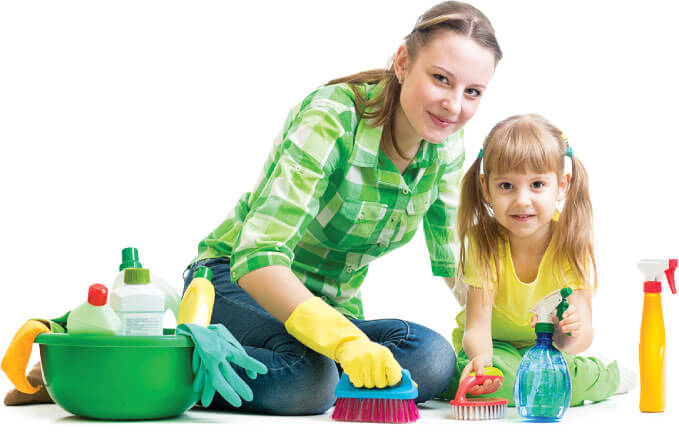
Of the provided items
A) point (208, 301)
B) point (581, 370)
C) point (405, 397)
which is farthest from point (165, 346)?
point (581, 370)

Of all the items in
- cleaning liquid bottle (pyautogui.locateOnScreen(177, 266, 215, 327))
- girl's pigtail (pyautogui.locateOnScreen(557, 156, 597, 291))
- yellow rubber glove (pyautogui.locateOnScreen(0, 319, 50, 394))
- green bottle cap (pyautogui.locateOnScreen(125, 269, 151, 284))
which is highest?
girl's pigtail (pyautogui.locateOnScreen(557, 156, 597, 291))

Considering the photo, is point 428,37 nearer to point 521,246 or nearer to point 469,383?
point 521,246

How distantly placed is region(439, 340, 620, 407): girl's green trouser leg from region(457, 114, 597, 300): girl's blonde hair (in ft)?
0.55

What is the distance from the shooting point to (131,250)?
1.67m

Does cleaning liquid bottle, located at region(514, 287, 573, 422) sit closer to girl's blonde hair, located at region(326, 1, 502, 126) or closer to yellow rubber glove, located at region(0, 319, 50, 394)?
girl's blonde hair, located at region(326, 1, 502, 126)

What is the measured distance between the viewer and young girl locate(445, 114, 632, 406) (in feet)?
6.38

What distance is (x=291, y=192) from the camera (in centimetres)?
176

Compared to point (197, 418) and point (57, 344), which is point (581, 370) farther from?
point (57, 344)

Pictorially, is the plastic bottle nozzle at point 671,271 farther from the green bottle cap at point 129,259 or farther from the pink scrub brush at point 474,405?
the green bottle cap at point 129,259

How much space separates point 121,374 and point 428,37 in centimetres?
93

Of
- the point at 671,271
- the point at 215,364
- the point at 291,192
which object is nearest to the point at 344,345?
the point at 215,364

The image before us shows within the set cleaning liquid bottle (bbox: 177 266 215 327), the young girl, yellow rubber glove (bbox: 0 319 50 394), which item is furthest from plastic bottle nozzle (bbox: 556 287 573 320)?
yellow rubber glove (bbox: 0 319 50 394)

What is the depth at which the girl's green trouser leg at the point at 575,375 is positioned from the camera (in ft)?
6.66

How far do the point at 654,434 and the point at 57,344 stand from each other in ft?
3.52
